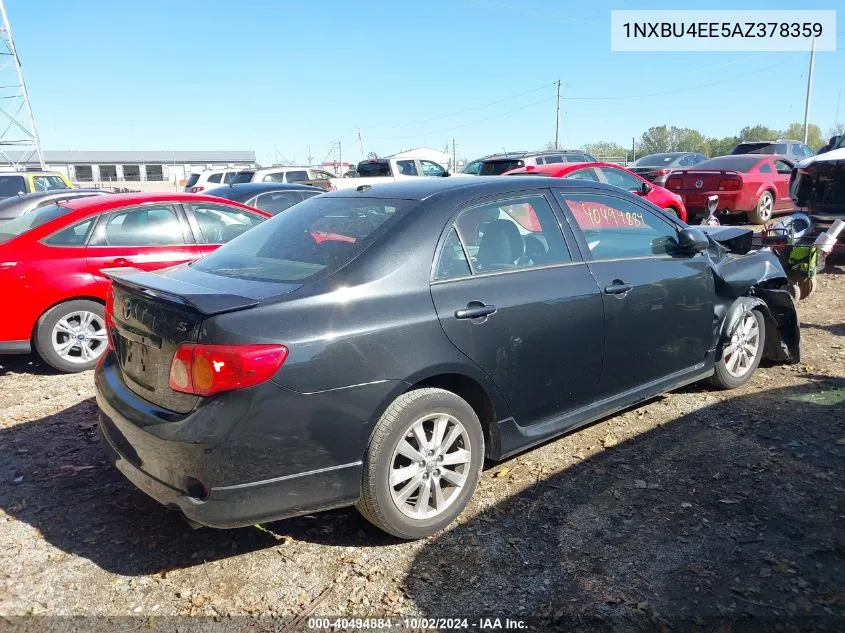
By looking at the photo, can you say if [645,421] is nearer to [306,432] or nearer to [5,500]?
[306,432]

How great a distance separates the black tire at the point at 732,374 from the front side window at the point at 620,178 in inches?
273

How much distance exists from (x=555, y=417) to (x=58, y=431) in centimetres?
329

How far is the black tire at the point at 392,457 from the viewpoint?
299 centimetres

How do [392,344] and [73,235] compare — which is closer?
[392,344]

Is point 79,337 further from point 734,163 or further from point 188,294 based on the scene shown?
point 734,163

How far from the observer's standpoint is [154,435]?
2.86 metres

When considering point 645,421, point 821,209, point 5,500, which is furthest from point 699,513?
point 821,209

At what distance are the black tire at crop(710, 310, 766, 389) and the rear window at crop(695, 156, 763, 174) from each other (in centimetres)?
936

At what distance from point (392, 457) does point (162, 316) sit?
1.16m

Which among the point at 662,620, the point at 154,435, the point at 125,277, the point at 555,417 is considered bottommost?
the point at 662,620

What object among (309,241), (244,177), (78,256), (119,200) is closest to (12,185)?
(244,177)

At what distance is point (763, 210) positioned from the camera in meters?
13.7

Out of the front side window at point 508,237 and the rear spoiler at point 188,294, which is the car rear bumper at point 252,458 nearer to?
the rear spoiler at point 188,294

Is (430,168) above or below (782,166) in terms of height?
above
